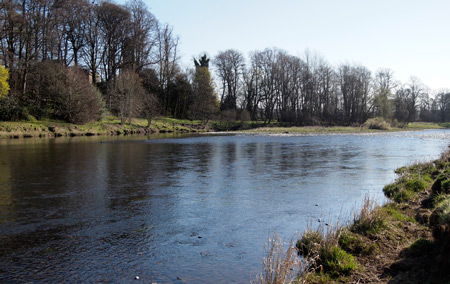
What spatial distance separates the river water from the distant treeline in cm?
2947

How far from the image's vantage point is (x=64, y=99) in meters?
46.8

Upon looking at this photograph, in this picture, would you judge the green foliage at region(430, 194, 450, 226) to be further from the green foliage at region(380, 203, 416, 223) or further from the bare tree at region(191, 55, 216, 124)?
the bare tree at region(191, 55, 216, 124)

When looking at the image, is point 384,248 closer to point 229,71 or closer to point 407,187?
point 407,187

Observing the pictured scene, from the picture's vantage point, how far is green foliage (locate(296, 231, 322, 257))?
23.8 feet

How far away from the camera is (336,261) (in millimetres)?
6777

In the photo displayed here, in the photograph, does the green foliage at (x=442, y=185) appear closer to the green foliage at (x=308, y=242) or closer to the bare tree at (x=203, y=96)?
the green foliage at (x=308, y=242)

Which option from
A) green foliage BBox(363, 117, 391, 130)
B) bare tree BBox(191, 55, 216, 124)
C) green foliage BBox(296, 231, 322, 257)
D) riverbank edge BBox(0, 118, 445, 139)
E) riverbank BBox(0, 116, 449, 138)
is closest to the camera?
green foliage BBox(296, 231, 322, 257)

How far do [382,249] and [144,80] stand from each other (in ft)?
220

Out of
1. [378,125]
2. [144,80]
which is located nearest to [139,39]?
[144,80]

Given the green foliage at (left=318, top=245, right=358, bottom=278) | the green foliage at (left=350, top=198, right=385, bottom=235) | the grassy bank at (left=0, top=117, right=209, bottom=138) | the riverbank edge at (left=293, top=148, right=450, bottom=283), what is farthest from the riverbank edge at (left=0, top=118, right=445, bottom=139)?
the green foliage at (left=318, top=245, right=358, bottom=278)

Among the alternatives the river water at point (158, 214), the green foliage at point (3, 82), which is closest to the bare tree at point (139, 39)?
the green foliage at point (3, 82)

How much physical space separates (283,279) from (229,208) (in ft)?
18.9

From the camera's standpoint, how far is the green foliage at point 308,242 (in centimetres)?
724

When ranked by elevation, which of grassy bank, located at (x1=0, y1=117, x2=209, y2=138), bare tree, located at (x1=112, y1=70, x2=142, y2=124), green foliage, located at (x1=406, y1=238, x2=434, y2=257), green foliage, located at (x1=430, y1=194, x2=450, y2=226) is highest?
bare tree, located at (x1=112, y1=70, x2=142, y2=124)
